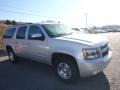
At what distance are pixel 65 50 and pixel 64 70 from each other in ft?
2.44

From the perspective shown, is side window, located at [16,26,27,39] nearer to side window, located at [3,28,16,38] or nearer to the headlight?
side window, located at [3,28,16,38]

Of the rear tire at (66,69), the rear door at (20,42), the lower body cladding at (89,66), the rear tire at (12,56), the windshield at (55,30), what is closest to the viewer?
the lower body cladding at (89,66)

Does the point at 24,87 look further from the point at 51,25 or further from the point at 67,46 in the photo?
the point at 51,25

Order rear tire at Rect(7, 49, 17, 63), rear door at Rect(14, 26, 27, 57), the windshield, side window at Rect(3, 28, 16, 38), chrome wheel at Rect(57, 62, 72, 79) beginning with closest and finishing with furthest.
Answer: chrome wheel at Rect(57, 62, 72, 79), the windshield, rear door at Rect(14, 26, 27, 57), side window at Rect(3, 28, 16, 38), rear tire at Rect(7, 49, 17, 63)

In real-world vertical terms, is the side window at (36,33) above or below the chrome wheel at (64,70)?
above

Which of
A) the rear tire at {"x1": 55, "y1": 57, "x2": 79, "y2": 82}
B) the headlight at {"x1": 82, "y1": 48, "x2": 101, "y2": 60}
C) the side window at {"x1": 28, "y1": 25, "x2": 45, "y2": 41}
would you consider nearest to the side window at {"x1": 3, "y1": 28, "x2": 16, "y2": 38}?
the side window at {"x1": 28, "y1": 25, "x2": 45, "y2": 41}

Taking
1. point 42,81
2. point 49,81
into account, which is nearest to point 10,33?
point 42,81

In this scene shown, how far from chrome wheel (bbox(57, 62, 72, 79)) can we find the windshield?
41.5 inches

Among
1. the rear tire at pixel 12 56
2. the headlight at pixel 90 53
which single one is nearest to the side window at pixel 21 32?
the rear tire at pixel 12 56

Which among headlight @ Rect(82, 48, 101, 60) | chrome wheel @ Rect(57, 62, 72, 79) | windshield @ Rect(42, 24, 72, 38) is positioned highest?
windshield @ Rect(42, 24, 72, 38)

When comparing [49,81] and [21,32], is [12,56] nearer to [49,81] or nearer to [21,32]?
[21,32]

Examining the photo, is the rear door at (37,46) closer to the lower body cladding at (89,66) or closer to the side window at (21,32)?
the side window at (21,32)

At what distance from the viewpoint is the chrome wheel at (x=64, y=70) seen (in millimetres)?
5156

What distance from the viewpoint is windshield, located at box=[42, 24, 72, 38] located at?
5783mm
